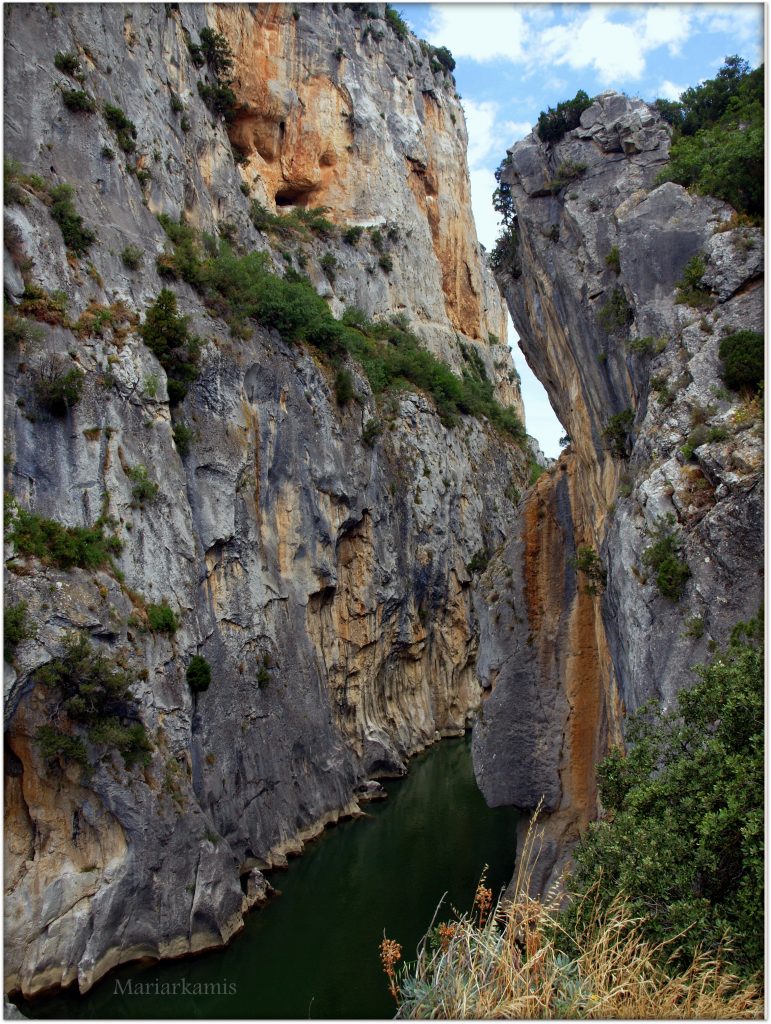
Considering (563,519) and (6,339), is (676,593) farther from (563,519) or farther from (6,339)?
(6,339)

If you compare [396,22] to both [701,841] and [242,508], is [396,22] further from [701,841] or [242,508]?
[701,841]

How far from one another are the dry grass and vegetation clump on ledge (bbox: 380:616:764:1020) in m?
0.01

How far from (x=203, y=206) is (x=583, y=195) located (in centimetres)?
1787

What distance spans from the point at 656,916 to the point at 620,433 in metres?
10.7

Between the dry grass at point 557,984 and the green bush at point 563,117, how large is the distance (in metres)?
18.6

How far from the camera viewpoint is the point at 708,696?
8.07 meters

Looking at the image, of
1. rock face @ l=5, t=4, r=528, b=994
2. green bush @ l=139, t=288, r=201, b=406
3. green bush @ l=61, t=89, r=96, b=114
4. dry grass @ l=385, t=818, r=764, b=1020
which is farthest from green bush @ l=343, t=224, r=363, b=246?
dry grass @ l=385, t=818, r=764, b=1020

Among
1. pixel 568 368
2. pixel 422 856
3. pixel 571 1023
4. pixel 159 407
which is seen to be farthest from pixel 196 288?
pixel 571 1023

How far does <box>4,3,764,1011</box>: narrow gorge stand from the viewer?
13695 millimetres

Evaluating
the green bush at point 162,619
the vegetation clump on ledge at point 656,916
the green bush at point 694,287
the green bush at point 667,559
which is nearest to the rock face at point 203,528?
the green bush at point 162,619

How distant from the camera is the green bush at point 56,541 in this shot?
1586cm

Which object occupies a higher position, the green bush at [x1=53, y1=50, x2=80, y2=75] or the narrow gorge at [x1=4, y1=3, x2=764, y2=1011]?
the green bush at [x1=53, y1=50, x2=80, y2=75]

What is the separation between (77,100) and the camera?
70.2 feet

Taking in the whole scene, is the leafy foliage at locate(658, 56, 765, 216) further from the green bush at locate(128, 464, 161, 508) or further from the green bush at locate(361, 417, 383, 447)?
the green bush at locate(361, 417, 383, 447)
